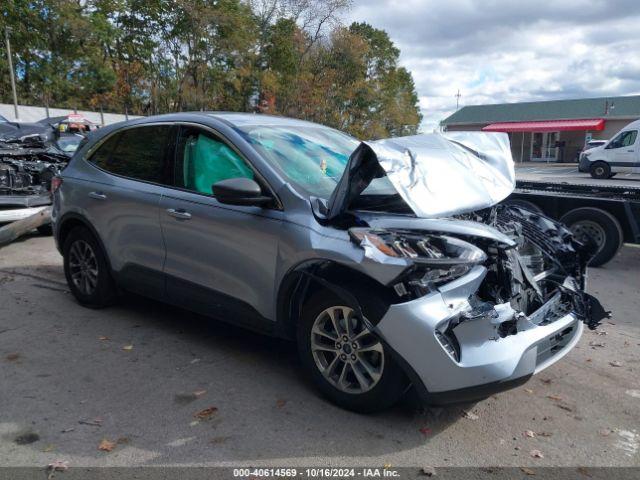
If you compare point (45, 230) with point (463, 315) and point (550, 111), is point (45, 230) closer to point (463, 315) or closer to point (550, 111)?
point (463, 315)

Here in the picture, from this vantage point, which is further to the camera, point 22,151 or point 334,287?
point 22,151

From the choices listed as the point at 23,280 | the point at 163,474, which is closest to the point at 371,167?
the point at 163,474

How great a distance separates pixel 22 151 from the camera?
9391 millimetres

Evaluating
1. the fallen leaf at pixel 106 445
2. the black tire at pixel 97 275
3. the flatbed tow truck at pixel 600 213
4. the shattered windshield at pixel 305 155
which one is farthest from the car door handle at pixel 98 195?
the flatbed tow truck at pixel 600 213

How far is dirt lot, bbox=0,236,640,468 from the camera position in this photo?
121 inches

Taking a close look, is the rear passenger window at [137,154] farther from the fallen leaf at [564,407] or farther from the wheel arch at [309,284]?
the fallen leaf at [564,407]

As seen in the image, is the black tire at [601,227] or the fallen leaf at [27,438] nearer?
the fallen leaf at [27,438]

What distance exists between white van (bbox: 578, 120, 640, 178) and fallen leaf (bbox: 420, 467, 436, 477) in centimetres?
2423

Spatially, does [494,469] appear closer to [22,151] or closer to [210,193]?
[210,193]

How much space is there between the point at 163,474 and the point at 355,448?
1.01 m

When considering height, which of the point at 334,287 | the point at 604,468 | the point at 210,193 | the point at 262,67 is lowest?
the point at 604,468

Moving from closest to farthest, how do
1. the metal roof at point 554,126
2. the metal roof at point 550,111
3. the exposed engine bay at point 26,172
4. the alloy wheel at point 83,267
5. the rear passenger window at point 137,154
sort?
1. the rear passenger window at point 137,154
2. the alloy wheel at point 83,267
3. the exposed engine bay at point 26,172
4. the metal roof at point 554,126
5. the metal roof at point 550,111

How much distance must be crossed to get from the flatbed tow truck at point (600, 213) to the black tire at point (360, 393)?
4.76 metres

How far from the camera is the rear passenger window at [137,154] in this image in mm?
4652
